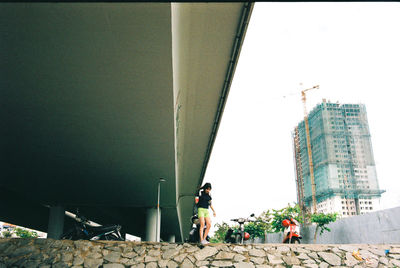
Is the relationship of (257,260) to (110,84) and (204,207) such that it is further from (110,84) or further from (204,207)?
(110,84)

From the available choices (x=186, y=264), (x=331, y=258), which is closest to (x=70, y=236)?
(x=186, y=264)

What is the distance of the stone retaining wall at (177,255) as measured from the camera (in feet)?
28.5

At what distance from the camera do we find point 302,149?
394ft

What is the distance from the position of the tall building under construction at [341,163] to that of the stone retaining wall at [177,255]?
101m

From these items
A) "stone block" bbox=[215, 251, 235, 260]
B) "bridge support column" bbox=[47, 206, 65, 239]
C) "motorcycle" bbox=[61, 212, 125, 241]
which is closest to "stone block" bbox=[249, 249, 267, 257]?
"stone block" bbox=[215, 251, 235, 260]

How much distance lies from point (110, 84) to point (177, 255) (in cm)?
478

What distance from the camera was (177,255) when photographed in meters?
8.91

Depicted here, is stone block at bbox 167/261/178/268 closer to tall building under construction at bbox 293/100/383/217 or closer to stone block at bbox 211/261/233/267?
stone block at bbox 211/261/233/267

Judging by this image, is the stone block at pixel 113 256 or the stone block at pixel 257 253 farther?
the stone block at pixel 257 253

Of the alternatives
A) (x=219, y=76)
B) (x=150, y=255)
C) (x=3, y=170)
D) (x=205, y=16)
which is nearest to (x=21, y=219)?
(x=3, y=170)

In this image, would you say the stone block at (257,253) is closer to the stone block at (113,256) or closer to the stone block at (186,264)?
the stone block at (186,264)

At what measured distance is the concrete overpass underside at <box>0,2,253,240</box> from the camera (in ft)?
17.4

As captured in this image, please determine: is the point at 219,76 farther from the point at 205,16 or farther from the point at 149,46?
the point at 149,46

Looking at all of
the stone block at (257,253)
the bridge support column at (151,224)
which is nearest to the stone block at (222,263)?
the stone block at (257,253)
